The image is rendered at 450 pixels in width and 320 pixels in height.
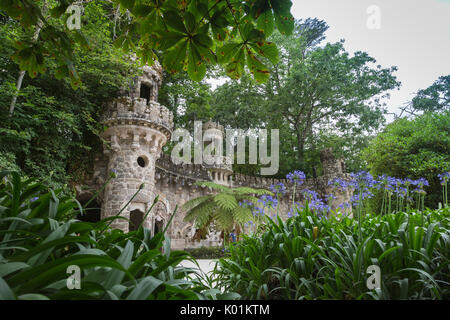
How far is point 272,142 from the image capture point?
62.4 feet

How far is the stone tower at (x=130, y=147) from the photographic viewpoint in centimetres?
920

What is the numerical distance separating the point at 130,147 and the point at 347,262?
847cm

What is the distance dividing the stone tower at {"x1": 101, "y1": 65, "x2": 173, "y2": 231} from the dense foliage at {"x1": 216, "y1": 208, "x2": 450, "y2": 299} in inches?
273

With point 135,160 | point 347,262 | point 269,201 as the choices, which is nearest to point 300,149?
point 135,160

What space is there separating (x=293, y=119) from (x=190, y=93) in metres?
9.61

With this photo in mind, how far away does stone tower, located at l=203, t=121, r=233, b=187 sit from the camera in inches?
533

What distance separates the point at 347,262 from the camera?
2307mm

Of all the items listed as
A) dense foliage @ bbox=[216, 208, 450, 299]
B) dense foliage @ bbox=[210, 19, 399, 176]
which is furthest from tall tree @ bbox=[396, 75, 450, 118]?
dense foliage @ bbox=[216, 208, 450, 299]

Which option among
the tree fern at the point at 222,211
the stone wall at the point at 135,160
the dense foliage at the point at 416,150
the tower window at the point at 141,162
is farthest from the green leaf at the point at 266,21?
the dense foliage at the point at 416,150

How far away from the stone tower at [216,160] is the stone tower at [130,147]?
383 cm

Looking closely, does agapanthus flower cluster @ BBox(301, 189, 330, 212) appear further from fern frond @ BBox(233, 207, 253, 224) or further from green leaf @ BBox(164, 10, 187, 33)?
fern frond @ BBox(233, 207, 253, 224)

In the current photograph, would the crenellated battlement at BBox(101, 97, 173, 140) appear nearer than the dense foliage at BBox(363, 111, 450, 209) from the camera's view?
Yes

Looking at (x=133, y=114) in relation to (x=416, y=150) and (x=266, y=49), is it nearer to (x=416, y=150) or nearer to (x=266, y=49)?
(x=266, y=49)

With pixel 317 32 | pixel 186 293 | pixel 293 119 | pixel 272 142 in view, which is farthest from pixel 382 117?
pixel 186 293
